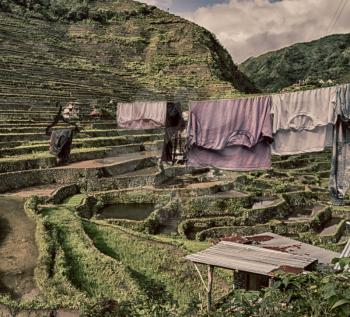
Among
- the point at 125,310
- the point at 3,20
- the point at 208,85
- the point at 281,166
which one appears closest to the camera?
the point at 125,310

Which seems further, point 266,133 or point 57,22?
point 57,22

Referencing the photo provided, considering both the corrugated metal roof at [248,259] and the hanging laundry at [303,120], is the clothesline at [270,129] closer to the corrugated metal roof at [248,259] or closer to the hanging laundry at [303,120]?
the hanging laundry at [303,120]

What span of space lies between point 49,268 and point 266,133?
628cm

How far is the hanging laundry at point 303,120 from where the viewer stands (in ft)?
30.1

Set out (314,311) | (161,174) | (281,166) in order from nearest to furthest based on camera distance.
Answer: (314,311) → (161,174) → (281,166)

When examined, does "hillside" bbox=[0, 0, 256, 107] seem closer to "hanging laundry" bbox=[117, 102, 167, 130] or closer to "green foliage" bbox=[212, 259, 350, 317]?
"hanging laundry" bbox=[117, 102, 167, 130]

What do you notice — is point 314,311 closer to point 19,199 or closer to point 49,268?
point 49,268

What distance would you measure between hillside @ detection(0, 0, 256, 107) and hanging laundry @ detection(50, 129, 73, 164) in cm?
882

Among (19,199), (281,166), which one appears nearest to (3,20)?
(281,166)

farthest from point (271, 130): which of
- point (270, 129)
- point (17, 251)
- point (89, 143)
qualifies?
point (89, 143)

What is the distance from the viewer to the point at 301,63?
9844 cm

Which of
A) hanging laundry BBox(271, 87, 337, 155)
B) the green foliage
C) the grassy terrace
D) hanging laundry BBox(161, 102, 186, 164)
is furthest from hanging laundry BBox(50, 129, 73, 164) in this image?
the green foliage

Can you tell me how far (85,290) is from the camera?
493 inches

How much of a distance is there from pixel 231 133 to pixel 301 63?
9270 cm
